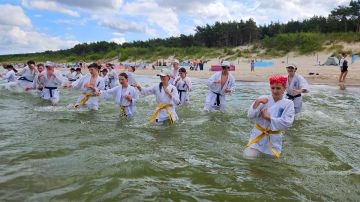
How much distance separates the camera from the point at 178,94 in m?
10.1

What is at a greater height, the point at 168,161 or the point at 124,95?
the point at 124,95

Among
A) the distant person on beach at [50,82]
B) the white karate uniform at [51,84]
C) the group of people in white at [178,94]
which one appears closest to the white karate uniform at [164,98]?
the group of people in white at [178,94]

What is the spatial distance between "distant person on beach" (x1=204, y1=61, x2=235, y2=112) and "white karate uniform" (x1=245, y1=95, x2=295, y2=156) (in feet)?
12.6

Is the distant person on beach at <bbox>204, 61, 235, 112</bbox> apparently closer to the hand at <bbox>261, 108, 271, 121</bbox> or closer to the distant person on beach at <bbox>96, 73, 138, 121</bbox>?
the distant person on beach at <bbox>96, 73, 138, 121</bbox>

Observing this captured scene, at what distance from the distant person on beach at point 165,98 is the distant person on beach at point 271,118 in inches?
105

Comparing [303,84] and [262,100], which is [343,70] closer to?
[303,84]

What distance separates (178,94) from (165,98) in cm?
198

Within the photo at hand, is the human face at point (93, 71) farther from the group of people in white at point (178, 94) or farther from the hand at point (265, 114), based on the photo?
the hand at point (265, 114)

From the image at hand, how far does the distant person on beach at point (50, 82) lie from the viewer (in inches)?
450

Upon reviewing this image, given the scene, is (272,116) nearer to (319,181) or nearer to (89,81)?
(319,181)

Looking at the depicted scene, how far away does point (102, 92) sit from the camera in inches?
356

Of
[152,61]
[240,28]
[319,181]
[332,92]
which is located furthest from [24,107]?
Result: [240,28]

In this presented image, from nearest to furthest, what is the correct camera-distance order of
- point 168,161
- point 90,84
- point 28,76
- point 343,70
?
point 168,161 < point 90,84 < point 28,76 < point 343,70

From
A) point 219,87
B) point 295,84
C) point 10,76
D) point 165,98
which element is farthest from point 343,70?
point 10,76
